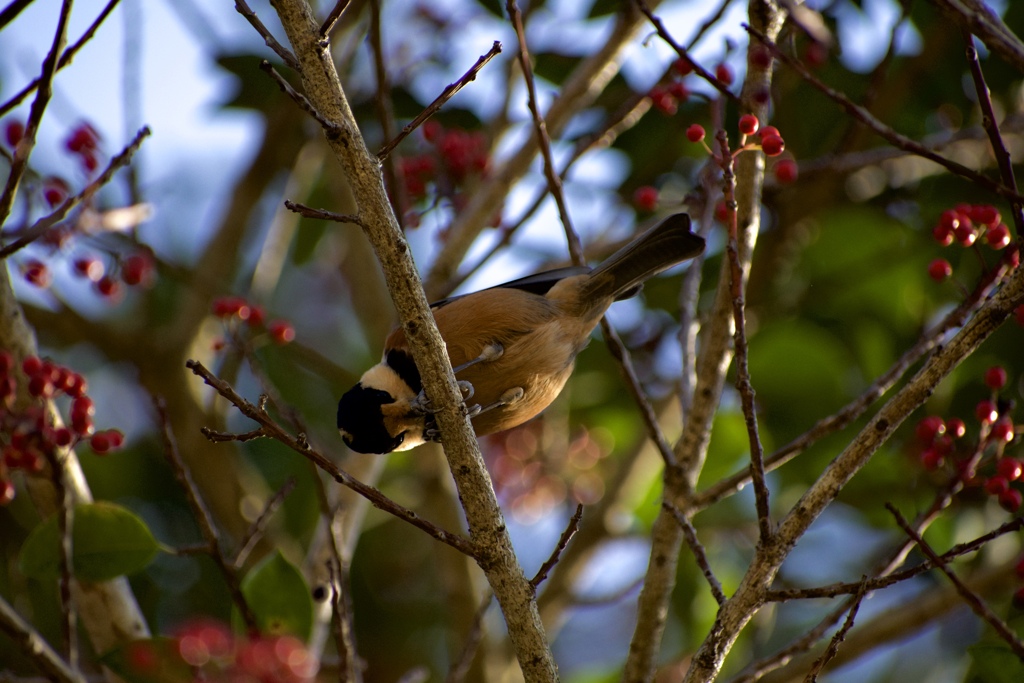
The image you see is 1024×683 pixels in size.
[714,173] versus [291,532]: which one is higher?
[291,532]

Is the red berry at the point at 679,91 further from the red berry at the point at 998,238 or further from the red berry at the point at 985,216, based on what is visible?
the red berry at the point at 998,238

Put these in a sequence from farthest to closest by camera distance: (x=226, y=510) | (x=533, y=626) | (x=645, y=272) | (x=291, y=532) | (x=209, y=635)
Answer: (x=291, y=532), (x=226, y=510), (x=645, y=272), (x=533, y=626), (x=209, y=635)

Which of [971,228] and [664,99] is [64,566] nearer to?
[664,99]

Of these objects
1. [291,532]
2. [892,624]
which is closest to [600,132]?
[892,624]

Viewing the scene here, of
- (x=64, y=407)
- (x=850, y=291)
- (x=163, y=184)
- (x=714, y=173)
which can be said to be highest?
(x=163, y=184)

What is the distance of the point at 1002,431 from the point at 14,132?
3008 mm

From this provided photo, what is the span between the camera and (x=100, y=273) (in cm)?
319

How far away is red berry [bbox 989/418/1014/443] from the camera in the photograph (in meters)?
2.21

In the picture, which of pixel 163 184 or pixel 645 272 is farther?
pixel 163 184

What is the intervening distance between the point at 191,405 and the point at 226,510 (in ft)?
1.74

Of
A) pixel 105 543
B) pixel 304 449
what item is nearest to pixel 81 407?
pixel 105 543

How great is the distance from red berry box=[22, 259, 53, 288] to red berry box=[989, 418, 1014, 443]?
8.81 feet

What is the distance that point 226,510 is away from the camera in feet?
13.5

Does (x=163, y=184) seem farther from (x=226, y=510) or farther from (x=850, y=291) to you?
(x=850, y=291)
